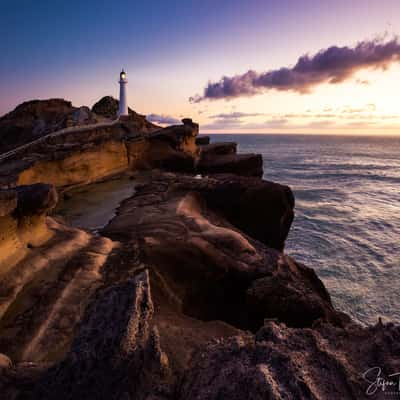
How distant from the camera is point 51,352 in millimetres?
3453

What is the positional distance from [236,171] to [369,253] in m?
9.84

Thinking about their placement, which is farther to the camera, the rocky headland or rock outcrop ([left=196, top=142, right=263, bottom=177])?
rock outcrop ([left=196, top=142, right=263, bottom=177])

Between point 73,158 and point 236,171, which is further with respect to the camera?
point 236,171

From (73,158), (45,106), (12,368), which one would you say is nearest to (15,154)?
(73,158)

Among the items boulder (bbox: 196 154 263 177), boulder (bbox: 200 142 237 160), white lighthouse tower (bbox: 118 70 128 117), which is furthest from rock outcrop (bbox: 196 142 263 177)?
white lighthouse tower (bbox: 118 70 128 117)

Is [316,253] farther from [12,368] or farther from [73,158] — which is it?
[12,368]

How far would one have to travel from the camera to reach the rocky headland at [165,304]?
223 cm

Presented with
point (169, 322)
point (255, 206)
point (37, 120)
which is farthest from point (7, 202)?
point (37, 120)

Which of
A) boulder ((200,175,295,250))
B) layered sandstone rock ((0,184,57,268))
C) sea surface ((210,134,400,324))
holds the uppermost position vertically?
layered sandstone rock ((0,184,57,268))

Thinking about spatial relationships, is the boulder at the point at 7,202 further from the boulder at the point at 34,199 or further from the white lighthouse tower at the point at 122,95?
the white lighthouse tower at the point at 122,95

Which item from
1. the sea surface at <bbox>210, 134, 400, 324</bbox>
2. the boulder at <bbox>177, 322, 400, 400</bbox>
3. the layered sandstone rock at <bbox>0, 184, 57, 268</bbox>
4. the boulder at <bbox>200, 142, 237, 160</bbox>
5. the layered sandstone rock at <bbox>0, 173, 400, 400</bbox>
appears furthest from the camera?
the boulder at <bbox>200, 142, 237, 160</bbox>

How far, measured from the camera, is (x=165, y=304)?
4.71 meters

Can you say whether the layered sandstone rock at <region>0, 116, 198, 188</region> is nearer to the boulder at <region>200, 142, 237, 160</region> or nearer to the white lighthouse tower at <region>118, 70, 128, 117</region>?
the boulder at <region>200, 142, 237, 160</region>

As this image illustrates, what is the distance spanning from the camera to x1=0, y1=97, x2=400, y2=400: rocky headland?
7.30ft
